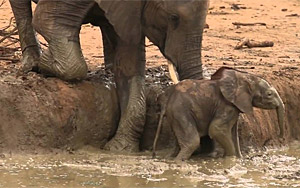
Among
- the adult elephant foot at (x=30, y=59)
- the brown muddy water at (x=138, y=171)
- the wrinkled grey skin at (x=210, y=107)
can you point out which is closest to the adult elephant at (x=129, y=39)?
the adult elephant foot at (x=30, y=59)

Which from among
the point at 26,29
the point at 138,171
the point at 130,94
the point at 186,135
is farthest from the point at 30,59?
the point at 138,171

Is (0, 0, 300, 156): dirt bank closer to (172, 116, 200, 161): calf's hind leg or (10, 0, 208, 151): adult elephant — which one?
(10, 0, 208, 151): adult elephant

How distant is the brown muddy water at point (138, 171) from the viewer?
6.15 meters

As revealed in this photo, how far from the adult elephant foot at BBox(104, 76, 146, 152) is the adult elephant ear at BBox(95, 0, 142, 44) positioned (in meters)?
0.47

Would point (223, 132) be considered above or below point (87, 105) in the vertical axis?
below

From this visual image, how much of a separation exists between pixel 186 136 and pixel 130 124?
2.00 feet

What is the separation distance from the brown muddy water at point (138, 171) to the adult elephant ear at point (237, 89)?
405mm

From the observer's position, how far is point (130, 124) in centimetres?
718

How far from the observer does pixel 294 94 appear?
805 cm

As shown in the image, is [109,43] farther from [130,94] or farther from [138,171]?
[138,171]

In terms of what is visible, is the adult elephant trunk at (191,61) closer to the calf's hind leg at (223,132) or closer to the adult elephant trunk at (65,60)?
the calf's hind leg at (223,132)

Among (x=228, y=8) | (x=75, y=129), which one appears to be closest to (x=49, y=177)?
(x=75, y=129)

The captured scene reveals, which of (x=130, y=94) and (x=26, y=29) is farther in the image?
(x=26, y=29)

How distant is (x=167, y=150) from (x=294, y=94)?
4.73ft
